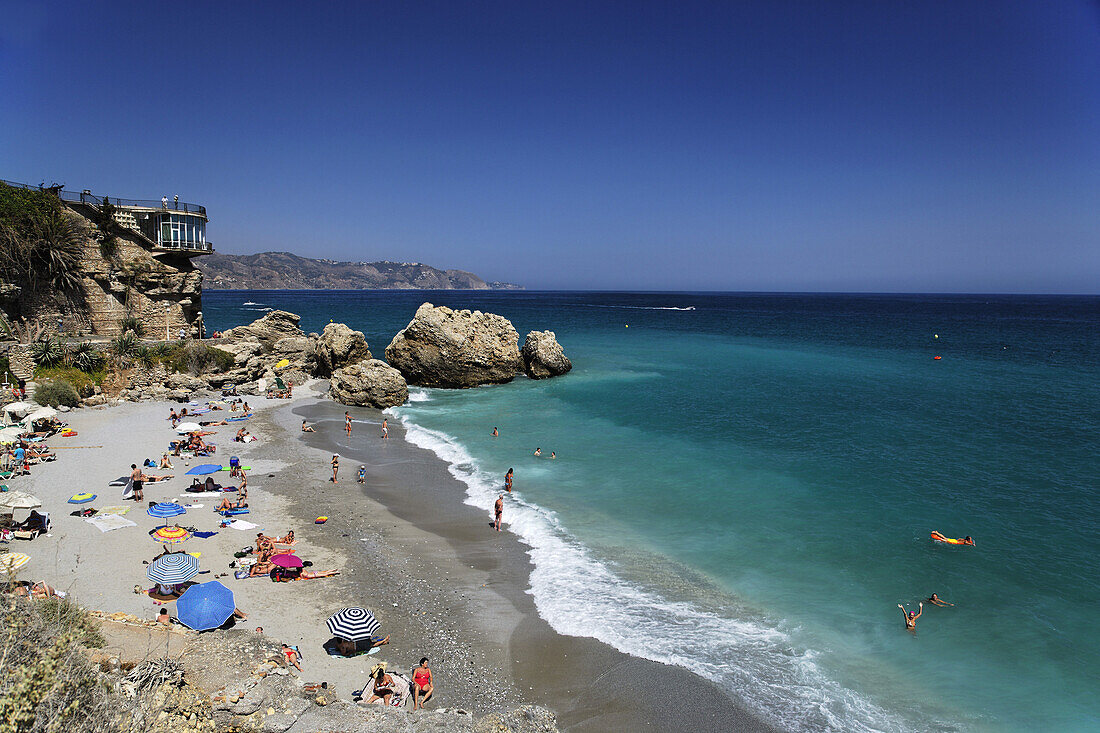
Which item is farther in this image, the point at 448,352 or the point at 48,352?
the point at 448,352

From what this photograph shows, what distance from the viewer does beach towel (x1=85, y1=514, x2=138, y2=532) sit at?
51.0 feet

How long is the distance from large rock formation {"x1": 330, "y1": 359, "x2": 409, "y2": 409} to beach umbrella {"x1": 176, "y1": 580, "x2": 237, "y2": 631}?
22.2 meters

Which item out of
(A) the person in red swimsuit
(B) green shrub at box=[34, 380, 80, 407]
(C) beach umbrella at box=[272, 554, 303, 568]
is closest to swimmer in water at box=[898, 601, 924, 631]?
(A) the person in red swimsuit

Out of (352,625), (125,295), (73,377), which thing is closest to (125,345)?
(73,377)

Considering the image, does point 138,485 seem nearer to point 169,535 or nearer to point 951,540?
point 169,535

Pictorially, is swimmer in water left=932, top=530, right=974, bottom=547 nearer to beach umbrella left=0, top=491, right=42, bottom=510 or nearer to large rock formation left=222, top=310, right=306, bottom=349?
beach umbrella left=0, top=491, right=42, bottom=510

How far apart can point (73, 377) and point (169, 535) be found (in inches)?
823

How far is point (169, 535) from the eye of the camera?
14.7 m

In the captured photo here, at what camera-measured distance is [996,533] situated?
56.9ft

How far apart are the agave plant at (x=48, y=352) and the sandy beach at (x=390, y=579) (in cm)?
844

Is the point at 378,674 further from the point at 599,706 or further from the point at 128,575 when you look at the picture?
the point at 128,575

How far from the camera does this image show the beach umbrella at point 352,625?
35.9 ft

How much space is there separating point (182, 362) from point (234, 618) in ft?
92.8

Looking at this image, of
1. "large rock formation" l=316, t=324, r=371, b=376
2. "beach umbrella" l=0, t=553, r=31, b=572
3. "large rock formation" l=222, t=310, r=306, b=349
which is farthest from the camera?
"large rock formation" l=222, t=310, r=306, b=349
